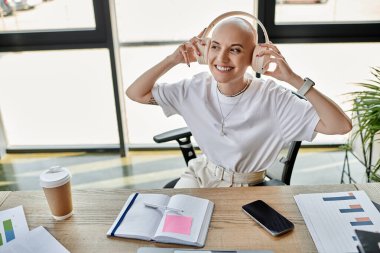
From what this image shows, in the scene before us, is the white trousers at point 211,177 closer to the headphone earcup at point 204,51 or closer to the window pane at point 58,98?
the headphone earcup at point 204,51

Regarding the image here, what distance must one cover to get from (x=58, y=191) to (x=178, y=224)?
1.24 ft

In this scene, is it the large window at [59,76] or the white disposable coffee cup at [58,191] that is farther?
the large window at [59,76]

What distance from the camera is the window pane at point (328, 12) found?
280cm

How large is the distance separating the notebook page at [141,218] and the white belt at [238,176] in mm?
390

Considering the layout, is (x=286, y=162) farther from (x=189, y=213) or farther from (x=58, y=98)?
(x=58, y=98)

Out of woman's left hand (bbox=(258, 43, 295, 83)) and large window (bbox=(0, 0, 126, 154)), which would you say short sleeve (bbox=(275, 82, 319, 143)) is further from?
large window (bbox=(0, 0, 126, 154))

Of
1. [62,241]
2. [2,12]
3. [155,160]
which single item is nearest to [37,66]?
[2,12]

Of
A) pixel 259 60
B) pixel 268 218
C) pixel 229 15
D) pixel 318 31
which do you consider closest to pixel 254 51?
pixel 259 60

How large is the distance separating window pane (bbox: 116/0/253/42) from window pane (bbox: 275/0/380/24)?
0.94 ft

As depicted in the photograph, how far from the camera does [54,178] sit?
1.13 m

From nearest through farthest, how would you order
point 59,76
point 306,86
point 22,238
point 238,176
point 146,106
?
point 22,238
point 306,86
point 238,176
point 59,76
point 146,106

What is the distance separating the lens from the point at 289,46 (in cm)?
298

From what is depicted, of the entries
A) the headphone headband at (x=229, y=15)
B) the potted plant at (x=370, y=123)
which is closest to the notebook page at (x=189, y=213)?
the headphone headband at (x=229, y=15)

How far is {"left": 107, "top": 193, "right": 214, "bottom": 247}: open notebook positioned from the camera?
3.51 ft
